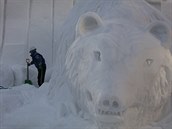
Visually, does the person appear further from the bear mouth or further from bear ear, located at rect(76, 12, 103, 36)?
the bear mouth

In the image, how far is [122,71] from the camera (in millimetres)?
1756

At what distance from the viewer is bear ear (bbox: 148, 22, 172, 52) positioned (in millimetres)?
1860

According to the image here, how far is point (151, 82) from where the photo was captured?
1822 millimetres

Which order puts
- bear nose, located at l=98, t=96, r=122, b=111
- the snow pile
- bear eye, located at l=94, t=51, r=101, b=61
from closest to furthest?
bear nose, located at l=98, t=96, r=122, b=111 < bear eye, located at l=94, t=51, r=101, b=61 < the snow pile

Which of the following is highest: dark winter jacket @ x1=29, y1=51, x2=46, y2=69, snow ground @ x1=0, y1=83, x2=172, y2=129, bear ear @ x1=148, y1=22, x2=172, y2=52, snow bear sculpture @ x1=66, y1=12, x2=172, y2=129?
dark winter jacket @ x1=29, y1=51, x2=46, y2=69

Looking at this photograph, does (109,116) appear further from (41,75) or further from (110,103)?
(41,75)

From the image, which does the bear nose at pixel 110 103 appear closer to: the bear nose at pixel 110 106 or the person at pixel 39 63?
the bear nose at pixel 110 106

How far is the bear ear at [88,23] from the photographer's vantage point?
6.31 feet

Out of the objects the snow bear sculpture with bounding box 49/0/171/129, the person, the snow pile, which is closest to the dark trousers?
the person

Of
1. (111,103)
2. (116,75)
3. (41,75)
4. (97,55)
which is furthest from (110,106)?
(41,75)

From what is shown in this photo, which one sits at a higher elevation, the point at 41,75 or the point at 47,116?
the point at 41,75

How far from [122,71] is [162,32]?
0.84 ft

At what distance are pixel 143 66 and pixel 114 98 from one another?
21 centimetres

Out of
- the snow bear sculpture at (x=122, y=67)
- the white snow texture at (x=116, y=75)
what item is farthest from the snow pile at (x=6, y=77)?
the snow bear sculpture at (x=122, y=67)
